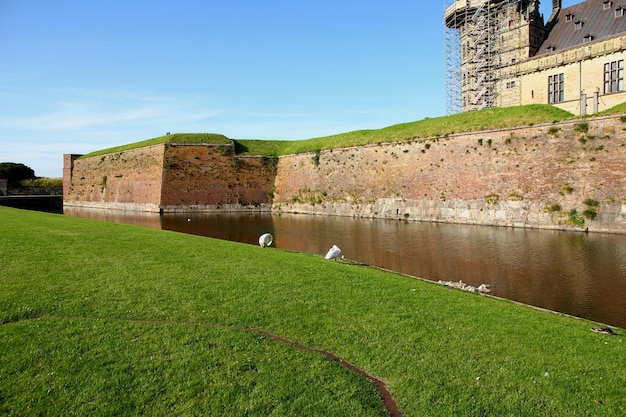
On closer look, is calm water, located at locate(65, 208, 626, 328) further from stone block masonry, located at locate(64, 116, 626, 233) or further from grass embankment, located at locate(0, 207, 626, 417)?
grass embankment, located at locate(0, 207, 626, 417)

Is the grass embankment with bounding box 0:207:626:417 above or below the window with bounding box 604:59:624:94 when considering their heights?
below

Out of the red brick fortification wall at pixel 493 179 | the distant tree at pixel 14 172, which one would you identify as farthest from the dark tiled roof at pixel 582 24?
the distant tree at pixel 14 172

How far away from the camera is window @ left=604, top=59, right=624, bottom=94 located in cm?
2780

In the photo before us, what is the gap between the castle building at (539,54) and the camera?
2877 cm

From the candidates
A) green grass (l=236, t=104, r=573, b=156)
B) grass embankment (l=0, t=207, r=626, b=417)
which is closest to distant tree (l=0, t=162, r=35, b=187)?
green grass (l=236, t=104, r=573, b=156)

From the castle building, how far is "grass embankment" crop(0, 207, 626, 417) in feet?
86.7

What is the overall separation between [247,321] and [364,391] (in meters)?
2.37

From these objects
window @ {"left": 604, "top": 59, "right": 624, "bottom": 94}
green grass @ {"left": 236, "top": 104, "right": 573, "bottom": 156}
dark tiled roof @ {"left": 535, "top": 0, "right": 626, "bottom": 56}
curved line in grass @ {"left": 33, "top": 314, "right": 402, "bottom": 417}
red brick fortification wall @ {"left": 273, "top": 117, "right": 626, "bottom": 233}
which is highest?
dark tiled roof @ {"left": 535, "top": 0, "right": 626, "bottom": 56}

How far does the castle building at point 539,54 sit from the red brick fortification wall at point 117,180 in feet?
104

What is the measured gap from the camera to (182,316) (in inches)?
258

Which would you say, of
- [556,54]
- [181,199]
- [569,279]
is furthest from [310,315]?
[181,199]

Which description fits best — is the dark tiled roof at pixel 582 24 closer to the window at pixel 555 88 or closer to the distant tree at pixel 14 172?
the window at pixel 555 88

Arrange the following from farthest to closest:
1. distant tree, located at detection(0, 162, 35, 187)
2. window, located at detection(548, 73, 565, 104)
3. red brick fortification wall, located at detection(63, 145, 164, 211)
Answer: distant tree, located at detection(0, 162, 35, 187) → red brick fortification wall, located at detection(63, 145, 164, 211) → window, located at detection(548, 73, 565, 104)

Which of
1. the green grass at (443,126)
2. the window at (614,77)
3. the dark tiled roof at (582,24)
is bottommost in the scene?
the green grass at (443,126)
